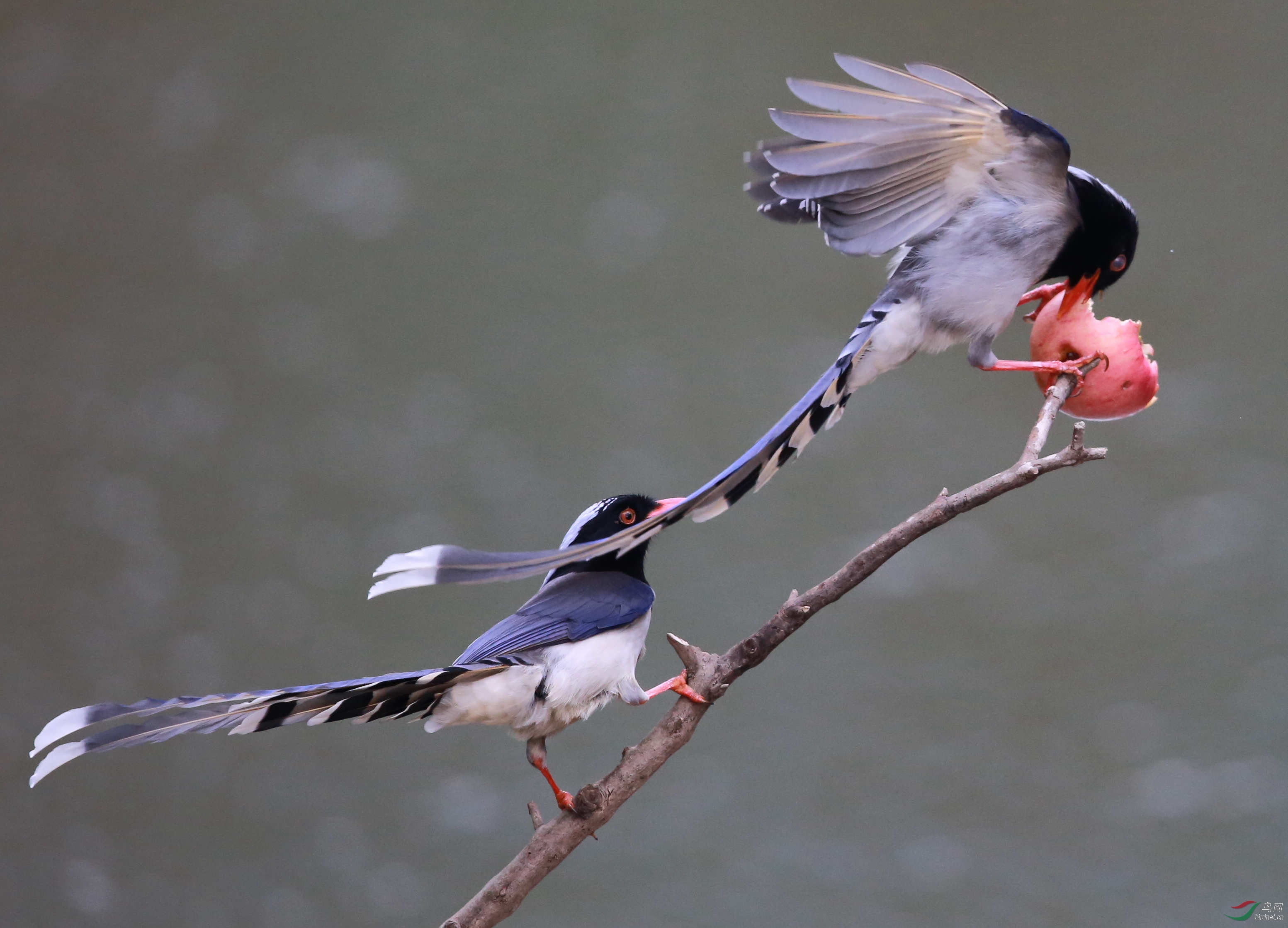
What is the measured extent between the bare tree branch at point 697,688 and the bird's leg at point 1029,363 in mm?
171

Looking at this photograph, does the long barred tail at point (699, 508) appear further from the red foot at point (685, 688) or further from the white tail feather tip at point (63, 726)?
the white tail feather tip at point (63, 726)

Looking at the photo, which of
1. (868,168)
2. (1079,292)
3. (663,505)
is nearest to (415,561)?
(663,505)

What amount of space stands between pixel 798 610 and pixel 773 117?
0.64 metres

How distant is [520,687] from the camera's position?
1.41m

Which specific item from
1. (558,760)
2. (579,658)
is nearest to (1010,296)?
(579,658)

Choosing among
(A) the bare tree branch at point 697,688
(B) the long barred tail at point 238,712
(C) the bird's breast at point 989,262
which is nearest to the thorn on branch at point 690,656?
(A) the bare tree branch at point 697,688

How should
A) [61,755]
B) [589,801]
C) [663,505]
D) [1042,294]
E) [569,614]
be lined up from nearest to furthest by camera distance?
[61,755] < [589,801] < [569,614] < [663,505] < [1042,294]

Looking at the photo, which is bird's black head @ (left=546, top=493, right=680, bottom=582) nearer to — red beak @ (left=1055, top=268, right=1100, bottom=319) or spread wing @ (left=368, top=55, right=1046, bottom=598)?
spread wing @ (left=368, top=55, right=1046, bottom=598)

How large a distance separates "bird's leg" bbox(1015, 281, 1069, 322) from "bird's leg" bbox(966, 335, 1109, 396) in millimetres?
139

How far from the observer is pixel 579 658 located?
1.45 meters

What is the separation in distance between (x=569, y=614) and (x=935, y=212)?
0.80 meters

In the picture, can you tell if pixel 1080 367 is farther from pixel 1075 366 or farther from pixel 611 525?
pixel 611 525

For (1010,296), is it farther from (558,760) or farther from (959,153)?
(558,760)

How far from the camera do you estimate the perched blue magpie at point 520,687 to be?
1.15 metres
